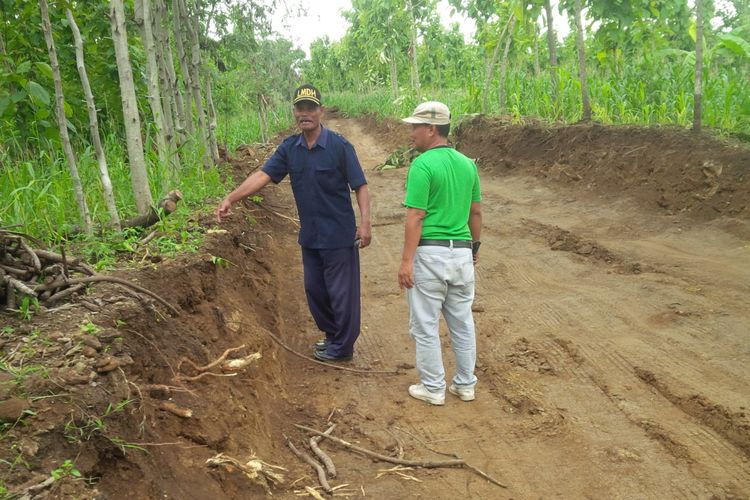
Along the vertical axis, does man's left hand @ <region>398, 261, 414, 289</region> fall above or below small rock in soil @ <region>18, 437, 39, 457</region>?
above

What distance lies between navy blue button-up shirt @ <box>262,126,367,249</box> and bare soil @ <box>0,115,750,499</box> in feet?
3.27

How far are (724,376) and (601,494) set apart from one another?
161cm

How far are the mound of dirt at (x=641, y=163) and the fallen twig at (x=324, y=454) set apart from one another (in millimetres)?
6221

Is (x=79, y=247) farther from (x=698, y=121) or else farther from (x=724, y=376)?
(x=698, y=121)

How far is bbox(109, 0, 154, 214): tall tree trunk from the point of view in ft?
A: 17.0

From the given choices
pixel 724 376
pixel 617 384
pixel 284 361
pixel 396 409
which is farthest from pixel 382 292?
pixel 724 376

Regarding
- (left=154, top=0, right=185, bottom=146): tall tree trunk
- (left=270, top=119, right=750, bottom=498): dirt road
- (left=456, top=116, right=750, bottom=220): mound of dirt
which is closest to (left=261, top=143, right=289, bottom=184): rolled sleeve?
(left=270, top=119, right=750, bottom=498): dirt road

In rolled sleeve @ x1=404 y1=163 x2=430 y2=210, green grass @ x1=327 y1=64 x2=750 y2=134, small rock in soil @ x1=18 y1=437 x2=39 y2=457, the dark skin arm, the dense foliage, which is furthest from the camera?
the dense foliage

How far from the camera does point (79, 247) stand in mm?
4855

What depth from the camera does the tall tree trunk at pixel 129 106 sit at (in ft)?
17.0

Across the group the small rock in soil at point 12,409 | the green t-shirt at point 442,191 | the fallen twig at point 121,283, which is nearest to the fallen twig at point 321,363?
the fallen twig at point 121,283

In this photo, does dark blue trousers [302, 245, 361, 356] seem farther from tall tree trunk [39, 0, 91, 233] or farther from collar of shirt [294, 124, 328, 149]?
tall tree trunk [39, 0, 91, 233]

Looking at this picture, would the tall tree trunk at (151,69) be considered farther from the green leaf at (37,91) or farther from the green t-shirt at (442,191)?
the green t-shirt at (442,191)

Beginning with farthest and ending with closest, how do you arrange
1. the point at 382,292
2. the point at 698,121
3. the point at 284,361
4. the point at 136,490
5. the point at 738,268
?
the point at 698,121 → the point at 382,292 → the point at 738,268 → the point at 284,361 → the point at 136,490
